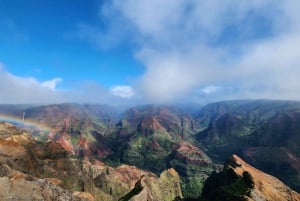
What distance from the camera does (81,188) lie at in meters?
167

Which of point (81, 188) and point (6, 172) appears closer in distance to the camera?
point (6, 172)

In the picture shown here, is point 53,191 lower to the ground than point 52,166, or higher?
higher

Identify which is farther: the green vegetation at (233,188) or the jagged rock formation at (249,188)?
the green vegetation at (233,188)

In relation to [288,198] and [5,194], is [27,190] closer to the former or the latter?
[5,194]

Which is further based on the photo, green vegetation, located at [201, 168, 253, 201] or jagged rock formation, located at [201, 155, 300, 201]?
green vegetation, located at [201, 168, 253, 201]

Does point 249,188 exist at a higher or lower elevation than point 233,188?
higher

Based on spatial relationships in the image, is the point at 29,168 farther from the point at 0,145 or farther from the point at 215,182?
the point at 215,182

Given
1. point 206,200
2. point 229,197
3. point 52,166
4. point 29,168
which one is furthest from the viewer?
point 52,166

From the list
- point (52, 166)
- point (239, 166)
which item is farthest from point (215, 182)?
point (52, 166)

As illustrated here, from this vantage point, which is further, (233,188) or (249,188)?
(233,188)

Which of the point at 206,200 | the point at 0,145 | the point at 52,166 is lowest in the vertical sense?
the point at 206,200

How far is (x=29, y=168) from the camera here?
467 feet

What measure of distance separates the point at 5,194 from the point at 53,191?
7.53 m

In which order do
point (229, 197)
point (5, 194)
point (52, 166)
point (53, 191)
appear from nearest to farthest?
point (5, 194) → point (53, 191) → point (229, 197) → point (52, 166)
